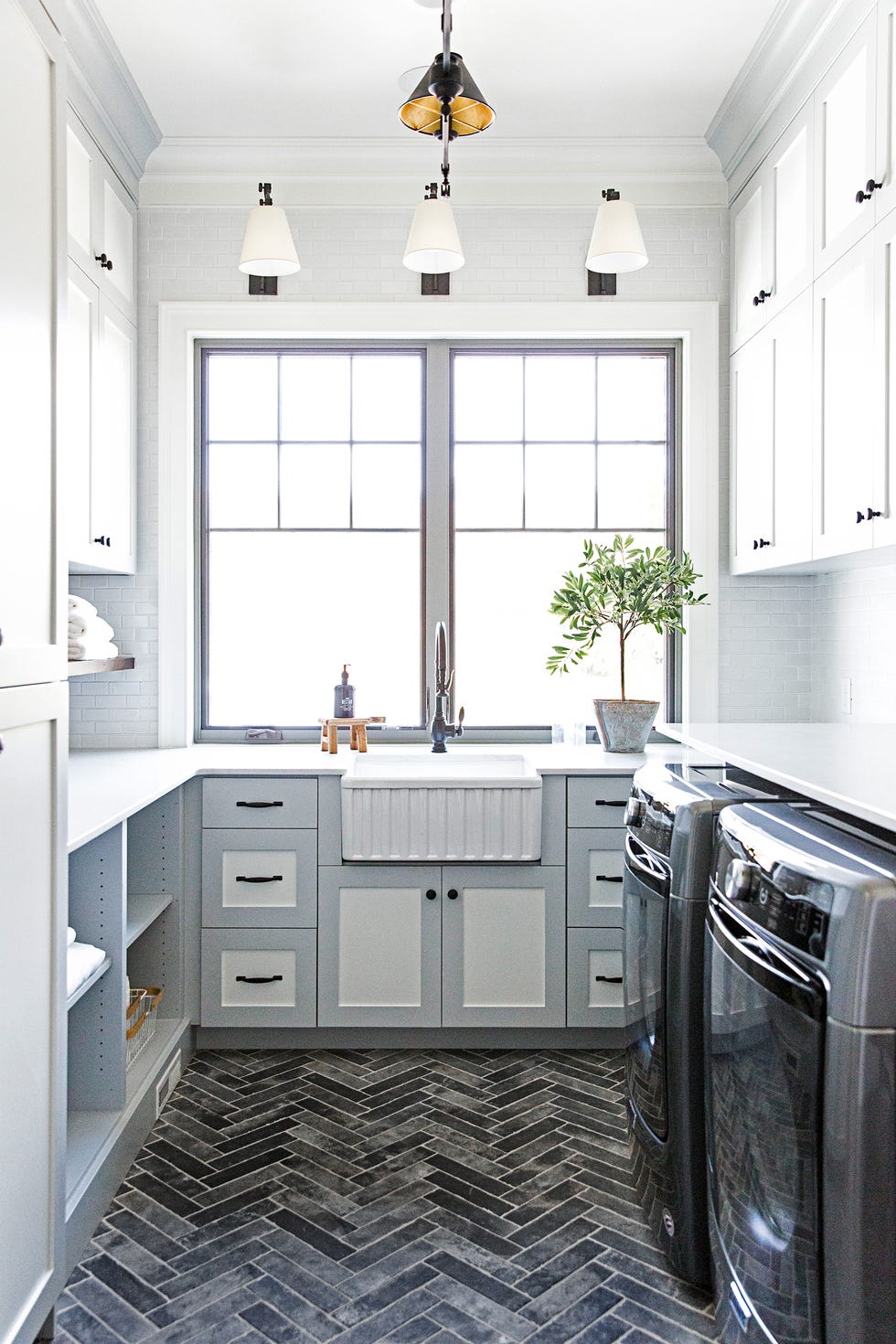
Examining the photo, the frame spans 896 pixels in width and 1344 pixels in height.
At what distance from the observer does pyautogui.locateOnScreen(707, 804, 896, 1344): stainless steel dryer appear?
1.15 meters

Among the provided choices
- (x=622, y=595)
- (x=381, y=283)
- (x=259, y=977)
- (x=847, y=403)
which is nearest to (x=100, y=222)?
(x=381, y=283)

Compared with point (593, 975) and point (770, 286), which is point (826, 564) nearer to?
point (770, 286)

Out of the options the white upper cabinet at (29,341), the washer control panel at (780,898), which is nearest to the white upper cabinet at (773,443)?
the washer control panel at (780,898)

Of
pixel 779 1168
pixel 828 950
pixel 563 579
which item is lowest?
pixel 779 1168

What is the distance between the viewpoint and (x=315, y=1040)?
10.3 feet

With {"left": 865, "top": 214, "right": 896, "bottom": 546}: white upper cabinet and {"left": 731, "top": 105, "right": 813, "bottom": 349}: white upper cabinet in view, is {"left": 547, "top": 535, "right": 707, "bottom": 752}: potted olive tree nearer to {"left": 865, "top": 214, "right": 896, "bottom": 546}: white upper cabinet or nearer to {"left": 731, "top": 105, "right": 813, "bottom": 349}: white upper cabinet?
{"left": 731, "top": 105, "right": 813, "bottom": 349}: white upper cabinet

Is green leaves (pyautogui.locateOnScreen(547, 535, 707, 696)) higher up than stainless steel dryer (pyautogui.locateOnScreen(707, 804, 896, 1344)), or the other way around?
green leaves (pyautogui.locateOnScreen(547, 535, 707, 696))

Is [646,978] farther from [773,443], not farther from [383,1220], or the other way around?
[773,443]


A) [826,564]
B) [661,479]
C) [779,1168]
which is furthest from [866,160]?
[779,1168]

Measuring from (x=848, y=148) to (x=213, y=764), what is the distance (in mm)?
2456

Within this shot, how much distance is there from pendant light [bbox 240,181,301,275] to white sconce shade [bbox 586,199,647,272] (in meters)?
0.95

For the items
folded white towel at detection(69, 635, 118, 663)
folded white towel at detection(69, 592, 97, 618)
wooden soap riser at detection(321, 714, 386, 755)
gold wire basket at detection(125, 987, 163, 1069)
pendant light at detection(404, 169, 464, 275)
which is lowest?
gold wire basket at detection(125, 987, 163, 1069)

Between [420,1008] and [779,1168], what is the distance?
6.20 ft

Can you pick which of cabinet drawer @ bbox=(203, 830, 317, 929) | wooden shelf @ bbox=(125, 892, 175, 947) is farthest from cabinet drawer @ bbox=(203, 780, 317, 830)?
wooden shelf @ bbox=(125, 892, 175, 947)
